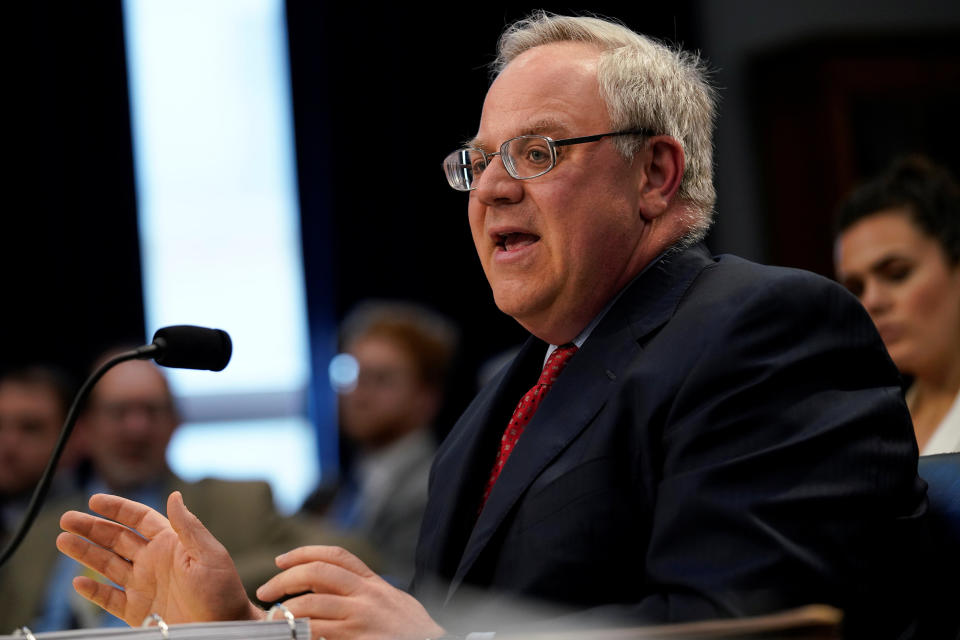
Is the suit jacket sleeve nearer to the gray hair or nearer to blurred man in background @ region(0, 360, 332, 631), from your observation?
the gray hair

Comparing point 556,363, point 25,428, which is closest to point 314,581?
point 556,363

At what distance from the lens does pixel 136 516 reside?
4.70ft

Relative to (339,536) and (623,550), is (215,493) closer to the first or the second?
(339,536)

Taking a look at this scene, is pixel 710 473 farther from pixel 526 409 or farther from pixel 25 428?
pixel 25 428

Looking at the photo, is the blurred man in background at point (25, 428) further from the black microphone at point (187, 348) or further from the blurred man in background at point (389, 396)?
the black microphone at point (187, 348)

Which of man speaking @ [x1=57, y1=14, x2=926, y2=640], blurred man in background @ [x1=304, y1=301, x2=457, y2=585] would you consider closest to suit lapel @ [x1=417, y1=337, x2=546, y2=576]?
man speaking @ [x1=57, y1=14, x2=926, y2=640]

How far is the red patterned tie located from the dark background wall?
11.3 ft

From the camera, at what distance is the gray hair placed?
1593 mm

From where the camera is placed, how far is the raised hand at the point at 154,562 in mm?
1344

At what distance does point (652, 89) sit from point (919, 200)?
1.10 m

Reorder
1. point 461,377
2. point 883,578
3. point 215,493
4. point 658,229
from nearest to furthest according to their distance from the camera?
point 883,578
point 658,229
point 215,493
point 461,377

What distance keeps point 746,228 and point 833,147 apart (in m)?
0.64

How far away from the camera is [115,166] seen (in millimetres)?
4883

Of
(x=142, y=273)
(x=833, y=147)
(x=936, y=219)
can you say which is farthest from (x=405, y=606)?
(x=833, y=147)
